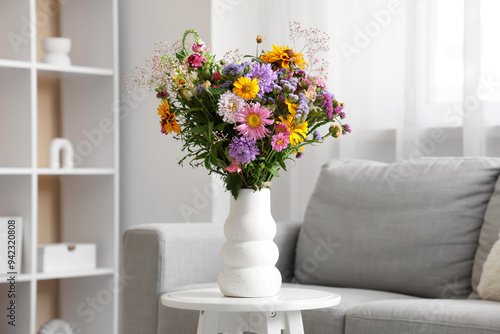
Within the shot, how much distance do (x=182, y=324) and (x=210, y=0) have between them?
1.48 m

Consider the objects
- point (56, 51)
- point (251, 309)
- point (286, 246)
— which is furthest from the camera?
point (56, 51)

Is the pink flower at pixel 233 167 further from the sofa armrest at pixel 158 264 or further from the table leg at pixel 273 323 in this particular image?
the sofa armrest at pixel 158 264

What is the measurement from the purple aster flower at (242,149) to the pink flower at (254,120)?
0.01 metres

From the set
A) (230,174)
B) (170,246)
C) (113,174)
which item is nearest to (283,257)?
(170,246)

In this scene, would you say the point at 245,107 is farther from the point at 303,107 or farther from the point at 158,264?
the point at 158,264

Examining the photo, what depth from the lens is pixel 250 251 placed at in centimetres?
165

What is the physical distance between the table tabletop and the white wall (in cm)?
141

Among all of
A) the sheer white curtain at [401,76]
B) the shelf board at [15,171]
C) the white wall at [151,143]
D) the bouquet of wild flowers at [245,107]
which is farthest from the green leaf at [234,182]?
the shelf board at [15,171]

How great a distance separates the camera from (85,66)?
3518 millimetres

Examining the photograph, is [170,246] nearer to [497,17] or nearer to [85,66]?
[497,17]

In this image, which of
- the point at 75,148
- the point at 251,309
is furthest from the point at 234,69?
the point at 75,148

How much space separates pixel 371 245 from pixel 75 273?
148cm

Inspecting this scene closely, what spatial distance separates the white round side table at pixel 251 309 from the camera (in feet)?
5.11

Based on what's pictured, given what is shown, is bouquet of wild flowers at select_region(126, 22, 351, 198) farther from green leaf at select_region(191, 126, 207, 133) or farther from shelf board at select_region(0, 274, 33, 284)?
shelf board at select_region(0, 274, 33, 284)
